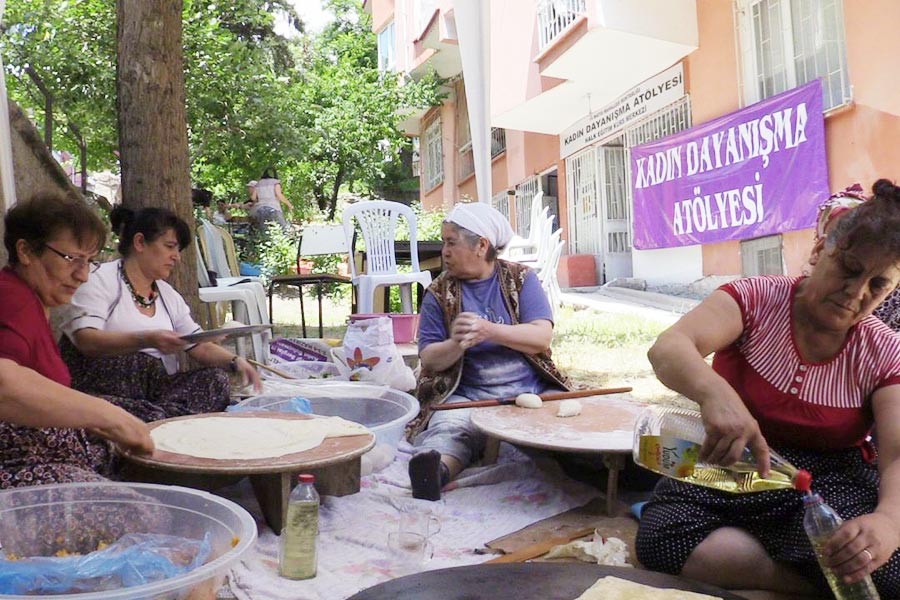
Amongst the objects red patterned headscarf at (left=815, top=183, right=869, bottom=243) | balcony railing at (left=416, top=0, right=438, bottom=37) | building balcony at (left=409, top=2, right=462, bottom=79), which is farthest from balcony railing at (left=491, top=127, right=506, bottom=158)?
red patterned headscarf at (left=815, top=183, right=869, bottom=243)

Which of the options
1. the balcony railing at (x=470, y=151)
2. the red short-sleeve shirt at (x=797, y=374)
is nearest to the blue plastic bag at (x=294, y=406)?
the red short-sleeve shirt at (x=797, y=374)

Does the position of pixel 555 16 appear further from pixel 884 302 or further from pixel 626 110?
pixel 884 302

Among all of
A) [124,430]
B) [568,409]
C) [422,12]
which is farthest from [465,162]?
[124,430]

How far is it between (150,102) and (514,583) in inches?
120

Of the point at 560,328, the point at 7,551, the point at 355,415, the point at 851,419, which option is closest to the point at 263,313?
the point at 355,415

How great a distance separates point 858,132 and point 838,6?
3.52 feet

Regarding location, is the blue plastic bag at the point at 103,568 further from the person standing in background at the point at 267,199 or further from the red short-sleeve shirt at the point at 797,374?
the person standing in background at the point at 267,199

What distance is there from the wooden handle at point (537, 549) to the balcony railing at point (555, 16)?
21.8ft

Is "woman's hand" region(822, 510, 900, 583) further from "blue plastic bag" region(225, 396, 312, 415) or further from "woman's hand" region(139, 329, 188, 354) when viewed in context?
"woman's hand" region(139, 329, 188, 354)

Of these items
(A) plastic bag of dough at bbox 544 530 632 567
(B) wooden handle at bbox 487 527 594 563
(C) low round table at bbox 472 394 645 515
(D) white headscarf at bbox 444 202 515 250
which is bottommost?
(B) wooden handle at bbox 487 527 594 563

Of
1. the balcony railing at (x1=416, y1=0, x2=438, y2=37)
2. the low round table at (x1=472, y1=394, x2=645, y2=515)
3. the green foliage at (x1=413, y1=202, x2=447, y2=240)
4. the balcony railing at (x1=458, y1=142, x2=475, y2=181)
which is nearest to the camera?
the low round table at (x1=472, y1=394, x2=645, y2=515)

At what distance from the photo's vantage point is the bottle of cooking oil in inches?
63.6

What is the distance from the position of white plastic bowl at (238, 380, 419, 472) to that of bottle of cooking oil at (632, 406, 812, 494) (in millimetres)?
1237

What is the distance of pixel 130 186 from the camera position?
11.8 ft
